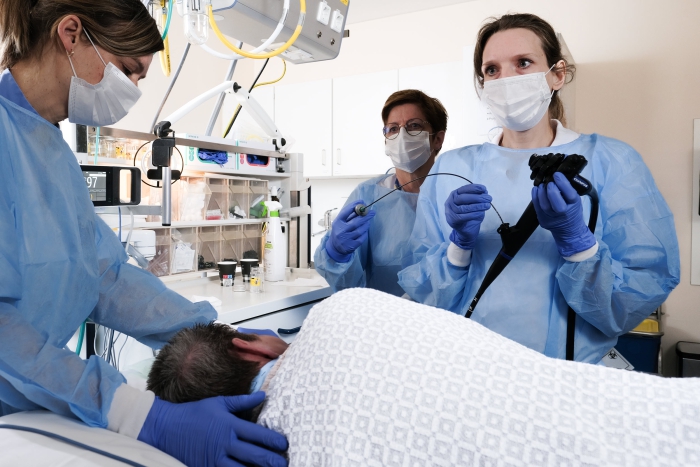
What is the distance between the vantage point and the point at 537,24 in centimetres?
136

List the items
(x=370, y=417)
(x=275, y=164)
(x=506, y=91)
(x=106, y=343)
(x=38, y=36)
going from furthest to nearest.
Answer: (x=275, y=164), (x=106, y=343), (x=506, y=91), (x=38, y=36), (x=370, y=417)

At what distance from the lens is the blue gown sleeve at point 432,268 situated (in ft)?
4.33

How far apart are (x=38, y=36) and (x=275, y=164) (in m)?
1.49

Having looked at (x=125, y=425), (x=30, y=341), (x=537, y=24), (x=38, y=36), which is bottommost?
(x=125, y=425)

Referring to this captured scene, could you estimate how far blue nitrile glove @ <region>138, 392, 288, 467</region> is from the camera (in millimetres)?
726

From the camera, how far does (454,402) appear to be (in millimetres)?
620

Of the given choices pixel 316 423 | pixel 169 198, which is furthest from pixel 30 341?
pixel 169 198

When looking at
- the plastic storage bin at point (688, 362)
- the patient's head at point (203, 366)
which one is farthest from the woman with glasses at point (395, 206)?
→ the plastic storage bin at point (688, 362)

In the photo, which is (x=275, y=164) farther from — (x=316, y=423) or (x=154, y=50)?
(x=316, y=423)

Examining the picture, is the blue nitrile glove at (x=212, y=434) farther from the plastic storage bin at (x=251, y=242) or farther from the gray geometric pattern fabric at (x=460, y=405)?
the plastic storage bin at (x=251, y=242)

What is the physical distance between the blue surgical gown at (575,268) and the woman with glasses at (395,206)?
0.36 metres

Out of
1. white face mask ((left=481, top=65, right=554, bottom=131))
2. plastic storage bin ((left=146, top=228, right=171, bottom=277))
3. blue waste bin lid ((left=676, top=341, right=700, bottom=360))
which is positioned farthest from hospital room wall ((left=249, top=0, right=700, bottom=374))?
plastic storage bin ((left=146, top=228, right=171, bottom=277))

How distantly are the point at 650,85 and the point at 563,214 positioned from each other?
8.19 ft

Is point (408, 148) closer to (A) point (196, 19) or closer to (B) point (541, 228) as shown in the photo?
(B) point (541, 228)
